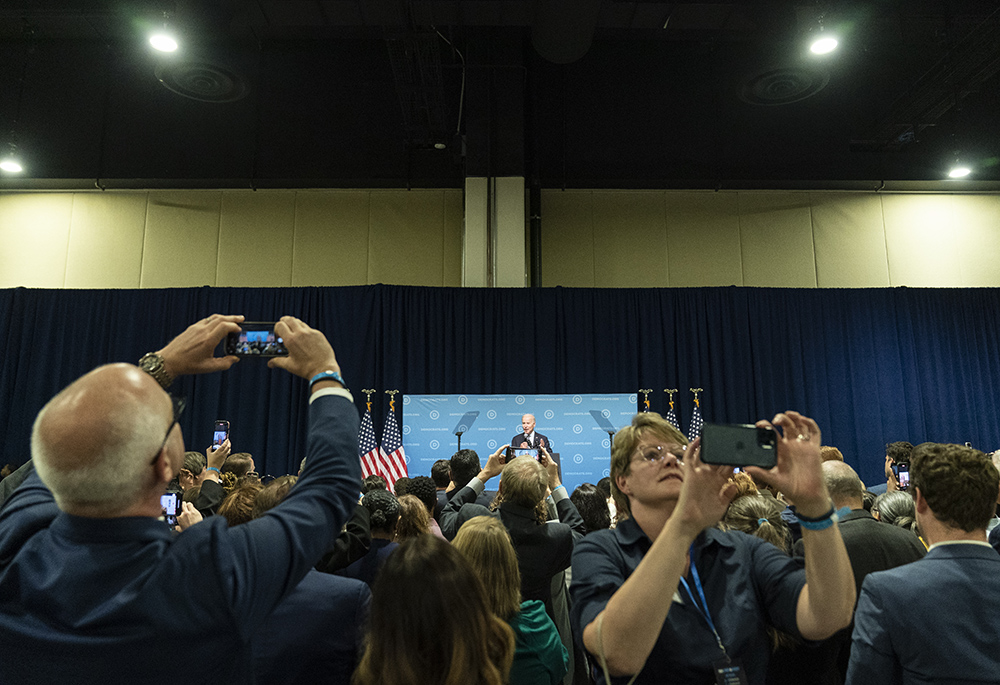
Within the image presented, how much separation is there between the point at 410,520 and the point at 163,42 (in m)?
6.56

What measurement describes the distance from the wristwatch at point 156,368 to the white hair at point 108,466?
0.86ft

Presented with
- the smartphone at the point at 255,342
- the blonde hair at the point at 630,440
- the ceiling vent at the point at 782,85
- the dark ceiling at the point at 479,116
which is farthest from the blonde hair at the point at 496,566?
the ceiling vent at the point at 782,85

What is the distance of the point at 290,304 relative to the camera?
31.7ft

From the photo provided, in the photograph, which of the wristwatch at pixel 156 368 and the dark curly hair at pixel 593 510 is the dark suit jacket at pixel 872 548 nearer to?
the dark curly hair at pixel 593 510

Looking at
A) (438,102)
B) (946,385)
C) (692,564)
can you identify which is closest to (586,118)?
(438,102)

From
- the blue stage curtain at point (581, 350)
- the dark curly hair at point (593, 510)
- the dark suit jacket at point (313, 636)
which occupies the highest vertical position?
the blue stage curtain at point (581, 350)

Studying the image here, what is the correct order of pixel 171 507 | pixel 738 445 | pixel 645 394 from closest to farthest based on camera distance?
pixel 738 445, pixel 171 507, pixel 645 394

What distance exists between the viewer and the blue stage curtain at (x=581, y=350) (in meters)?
9.46

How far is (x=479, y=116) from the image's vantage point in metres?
9.19

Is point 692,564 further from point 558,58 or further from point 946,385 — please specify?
point 946,385

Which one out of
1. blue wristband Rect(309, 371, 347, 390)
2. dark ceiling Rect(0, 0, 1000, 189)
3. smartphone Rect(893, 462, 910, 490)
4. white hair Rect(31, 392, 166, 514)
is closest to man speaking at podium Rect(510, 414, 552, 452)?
dark ceiling Rect(0, 0, 1000, 189)

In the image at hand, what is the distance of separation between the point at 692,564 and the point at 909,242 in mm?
10919

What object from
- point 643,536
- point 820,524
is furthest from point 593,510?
point 820,524

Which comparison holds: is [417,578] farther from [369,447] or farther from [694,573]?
[369,447]
